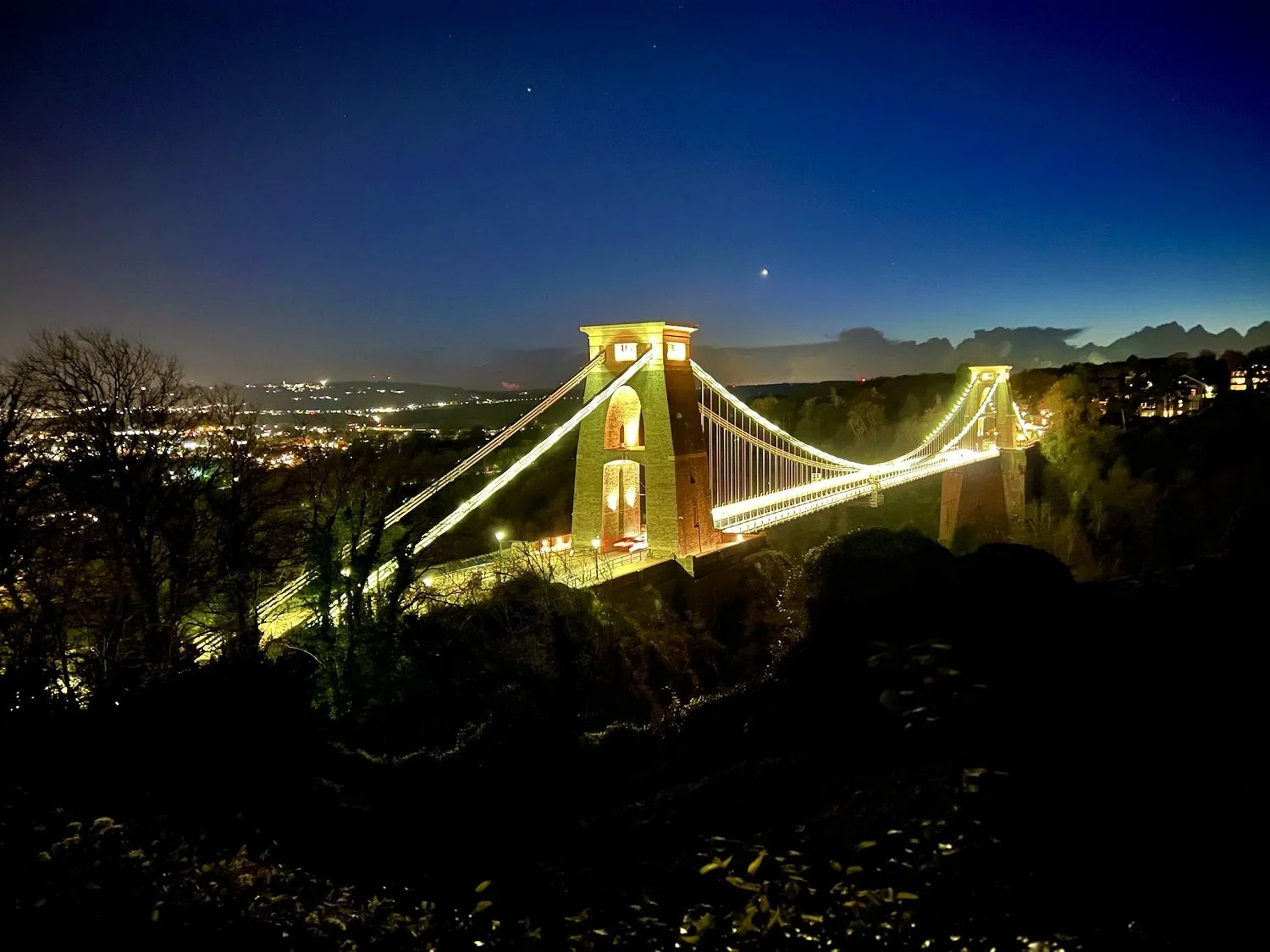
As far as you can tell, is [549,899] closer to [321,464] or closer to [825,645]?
[825,645]

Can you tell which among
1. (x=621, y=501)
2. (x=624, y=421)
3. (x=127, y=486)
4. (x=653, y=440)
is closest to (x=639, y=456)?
(x=653, y=440)

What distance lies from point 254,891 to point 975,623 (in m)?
4.10

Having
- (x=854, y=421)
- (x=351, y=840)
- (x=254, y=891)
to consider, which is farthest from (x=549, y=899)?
(x=854, y=421)

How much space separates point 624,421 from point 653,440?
167 cm

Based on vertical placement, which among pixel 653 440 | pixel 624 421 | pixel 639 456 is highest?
pixel 624 421

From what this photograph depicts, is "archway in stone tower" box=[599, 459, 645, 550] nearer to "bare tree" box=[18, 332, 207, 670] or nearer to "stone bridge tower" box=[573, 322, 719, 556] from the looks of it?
"stone bridge tower" box=[573, 322, 719, 556]

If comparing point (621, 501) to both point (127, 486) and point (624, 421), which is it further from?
point (127, 486)

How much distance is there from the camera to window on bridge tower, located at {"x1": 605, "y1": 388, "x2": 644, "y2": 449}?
18.5 m

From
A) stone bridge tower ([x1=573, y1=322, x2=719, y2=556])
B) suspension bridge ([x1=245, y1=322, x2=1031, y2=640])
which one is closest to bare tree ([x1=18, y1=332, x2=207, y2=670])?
suspension bridge ([x1=245, y1=322, x2=1031, y2=640])

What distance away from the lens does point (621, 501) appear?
20031 mm

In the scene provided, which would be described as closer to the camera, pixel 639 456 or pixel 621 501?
pixel 639 456

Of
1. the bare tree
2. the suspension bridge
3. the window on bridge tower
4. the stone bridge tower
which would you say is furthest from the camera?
the window on bridge tower

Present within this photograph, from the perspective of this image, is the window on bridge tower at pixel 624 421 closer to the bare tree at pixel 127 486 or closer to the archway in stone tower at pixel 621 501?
the archway in stone tower at pixel 621 501

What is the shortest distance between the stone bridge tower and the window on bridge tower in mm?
20
